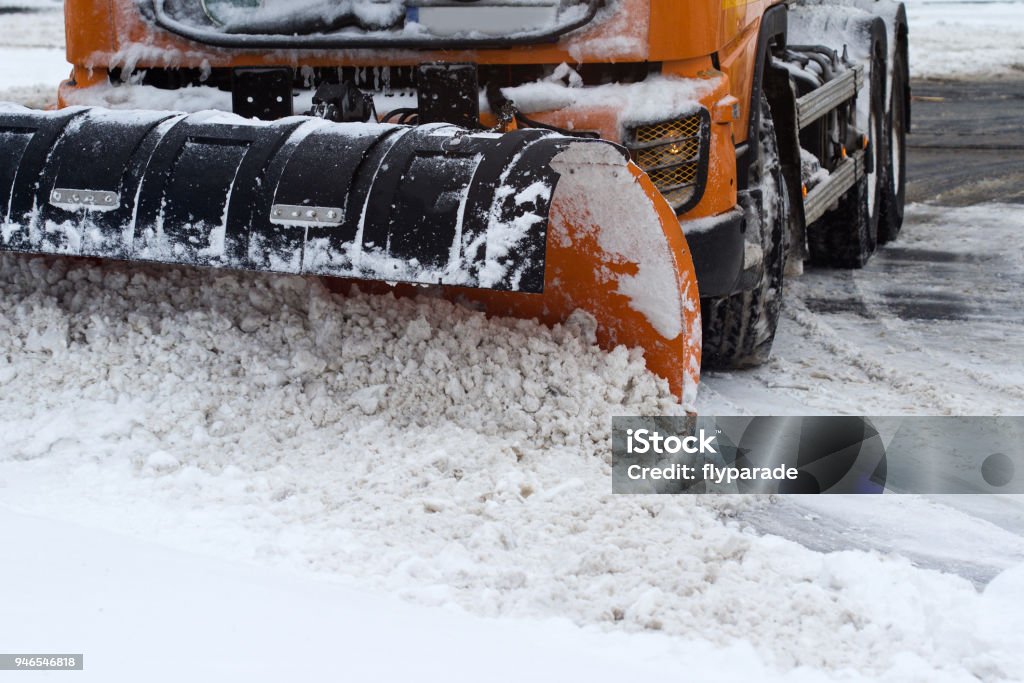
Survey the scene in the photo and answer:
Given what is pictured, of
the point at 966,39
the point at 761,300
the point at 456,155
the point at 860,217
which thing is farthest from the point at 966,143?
the point at 966,39

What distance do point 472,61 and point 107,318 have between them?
1.23 meters

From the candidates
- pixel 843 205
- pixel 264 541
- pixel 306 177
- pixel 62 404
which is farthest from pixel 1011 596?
pixel 843 205

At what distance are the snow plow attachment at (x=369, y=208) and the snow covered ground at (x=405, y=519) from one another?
0.24m

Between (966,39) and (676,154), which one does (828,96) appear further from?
(966,39)

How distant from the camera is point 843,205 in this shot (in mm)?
5578

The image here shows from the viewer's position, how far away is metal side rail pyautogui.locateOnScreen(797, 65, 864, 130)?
433 cm

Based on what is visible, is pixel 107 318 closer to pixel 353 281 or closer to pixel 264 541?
pixel 353 281

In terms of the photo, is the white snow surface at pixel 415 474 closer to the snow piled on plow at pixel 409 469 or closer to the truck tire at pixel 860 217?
the snow piled on plow at pixel 409 469

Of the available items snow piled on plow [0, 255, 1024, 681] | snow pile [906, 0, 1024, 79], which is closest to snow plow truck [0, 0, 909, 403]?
snow piled on plow [0, 255, 1024, 681]

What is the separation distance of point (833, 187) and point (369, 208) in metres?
2.54

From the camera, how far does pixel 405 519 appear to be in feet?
8.69

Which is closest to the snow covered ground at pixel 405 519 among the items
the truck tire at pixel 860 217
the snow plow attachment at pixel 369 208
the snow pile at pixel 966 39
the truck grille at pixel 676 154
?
the snow plow attachment at pixel 369 208

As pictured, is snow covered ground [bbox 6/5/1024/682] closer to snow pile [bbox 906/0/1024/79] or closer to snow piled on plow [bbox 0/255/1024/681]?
snow piled on plow [bbox 0/255/1024/681]

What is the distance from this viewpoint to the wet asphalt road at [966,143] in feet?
25.1
